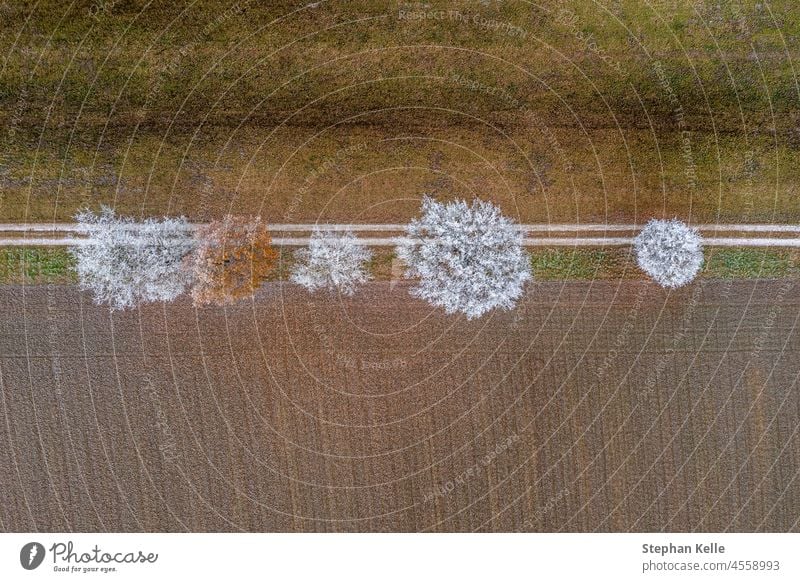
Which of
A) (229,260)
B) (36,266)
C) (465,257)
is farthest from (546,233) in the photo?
(36,266)

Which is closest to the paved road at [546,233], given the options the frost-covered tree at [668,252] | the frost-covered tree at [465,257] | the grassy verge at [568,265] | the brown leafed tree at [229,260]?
the grassy verge at [568,265]

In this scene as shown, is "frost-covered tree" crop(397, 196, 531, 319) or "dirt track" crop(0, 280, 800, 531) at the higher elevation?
"frost-covered tree" crop(397, 196, 531, 319)

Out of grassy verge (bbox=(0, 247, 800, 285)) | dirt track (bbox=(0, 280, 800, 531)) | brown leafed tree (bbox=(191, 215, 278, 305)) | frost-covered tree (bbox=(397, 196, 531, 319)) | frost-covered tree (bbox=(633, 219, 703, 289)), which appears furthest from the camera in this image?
dirt track (bbox=(0, 280, 800, 531))

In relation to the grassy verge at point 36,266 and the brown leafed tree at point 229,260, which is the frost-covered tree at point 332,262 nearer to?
the brown leafed tree at point 229,260

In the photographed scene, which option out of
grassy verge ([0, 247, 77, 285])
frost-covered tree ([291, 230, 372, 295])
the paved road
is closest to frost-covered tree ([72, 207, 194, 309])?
grassy verge ([0, 247, 77, 285])

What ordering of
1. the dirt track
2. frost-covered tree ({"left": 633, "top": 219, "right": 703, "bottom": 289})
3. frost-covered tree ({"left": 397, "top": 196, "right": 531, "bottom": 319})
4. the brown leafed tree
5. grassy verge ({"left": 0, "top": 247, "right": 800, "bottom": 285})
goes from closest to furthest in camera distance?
the brown leafed tree < frost-covered tree ({"left": 397, "top": 196, "right": 531, "bottom": 319}) < frost-covered tree ({"left": 633, "top": 219, "right": 703, "bottom": 289}) < grassy verge ({"left": 0, "top": 247, "right": 800, "bottom": 285}) < the dirt track

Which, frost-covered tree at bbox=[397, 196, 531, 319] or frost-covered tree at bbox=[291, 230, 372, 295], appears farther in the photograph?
frost-covered tree at bbox=[291, 230, 372, 295]

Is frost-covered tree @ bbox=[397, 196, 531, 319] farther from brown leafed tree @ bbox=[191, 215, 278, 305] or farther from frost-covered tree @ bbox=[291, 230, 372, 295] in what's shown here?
brown leafed tree @ bbox=[191, 215, 278, 305]
